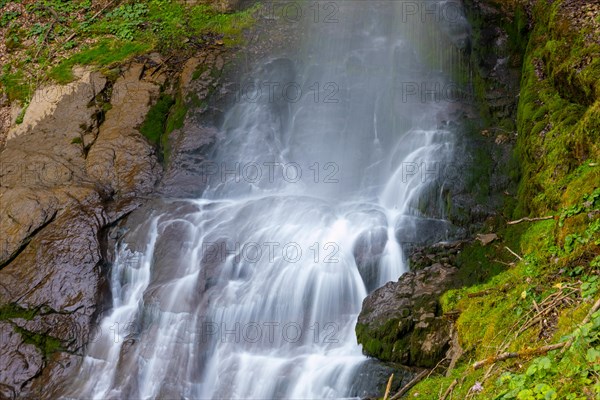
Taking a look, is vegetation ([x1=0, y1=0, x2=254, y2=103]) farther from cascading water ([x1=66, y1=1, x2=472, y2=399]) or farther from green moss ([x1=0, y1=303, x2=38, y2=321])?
green moss ([x1=0, y1=303, x2=38, y2=321])

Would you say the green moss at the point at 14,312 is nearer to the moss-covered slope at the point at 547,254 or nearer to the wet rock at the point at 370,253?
the wet rock at the point at 370,253

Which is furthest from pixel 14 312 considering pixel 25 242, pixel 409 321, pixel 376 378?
pixel 409 321

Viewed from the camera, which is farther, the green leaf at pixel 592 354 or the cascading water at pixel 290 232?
the cascading water at pixel 290 232

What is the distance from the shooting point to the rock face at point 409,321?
683 centimetres

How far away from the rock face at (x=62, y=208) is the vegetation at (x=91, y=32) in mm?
770

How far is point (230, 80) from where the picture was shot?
43.0ft

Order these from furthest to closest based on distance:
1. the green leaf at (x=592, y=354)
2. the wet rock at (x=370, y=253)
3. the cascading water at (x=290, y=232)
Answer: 1. the wet rock at (x=370, y=253)
2. the cascading water at (x=290, y=232)
3. the green leaf at (x=592, y=354)

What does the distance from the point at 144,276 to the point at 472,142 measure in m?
6.05

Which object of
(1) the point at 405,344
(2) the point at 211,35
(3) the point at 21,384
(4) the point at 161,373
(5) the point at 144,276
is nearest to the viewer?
(1) the point at 405,344

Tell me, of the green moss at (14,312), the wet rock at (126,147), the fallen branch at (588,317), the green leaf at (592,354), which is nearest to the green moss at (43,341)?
the green moss at (14,312)

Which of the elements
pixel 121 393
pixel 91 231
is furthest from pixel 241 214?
pixel 121 393

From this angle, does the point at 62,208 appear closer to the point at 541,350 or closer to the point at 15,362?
the point at 15,362

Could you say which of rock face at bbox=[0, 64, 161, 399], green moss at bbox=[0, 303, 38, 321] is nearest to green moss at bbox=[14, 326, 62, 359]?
rock face at bbox=[0, 64, 161, 399]

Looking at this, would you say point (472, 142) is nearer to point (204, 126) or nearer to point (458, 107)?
point (458, 107)
